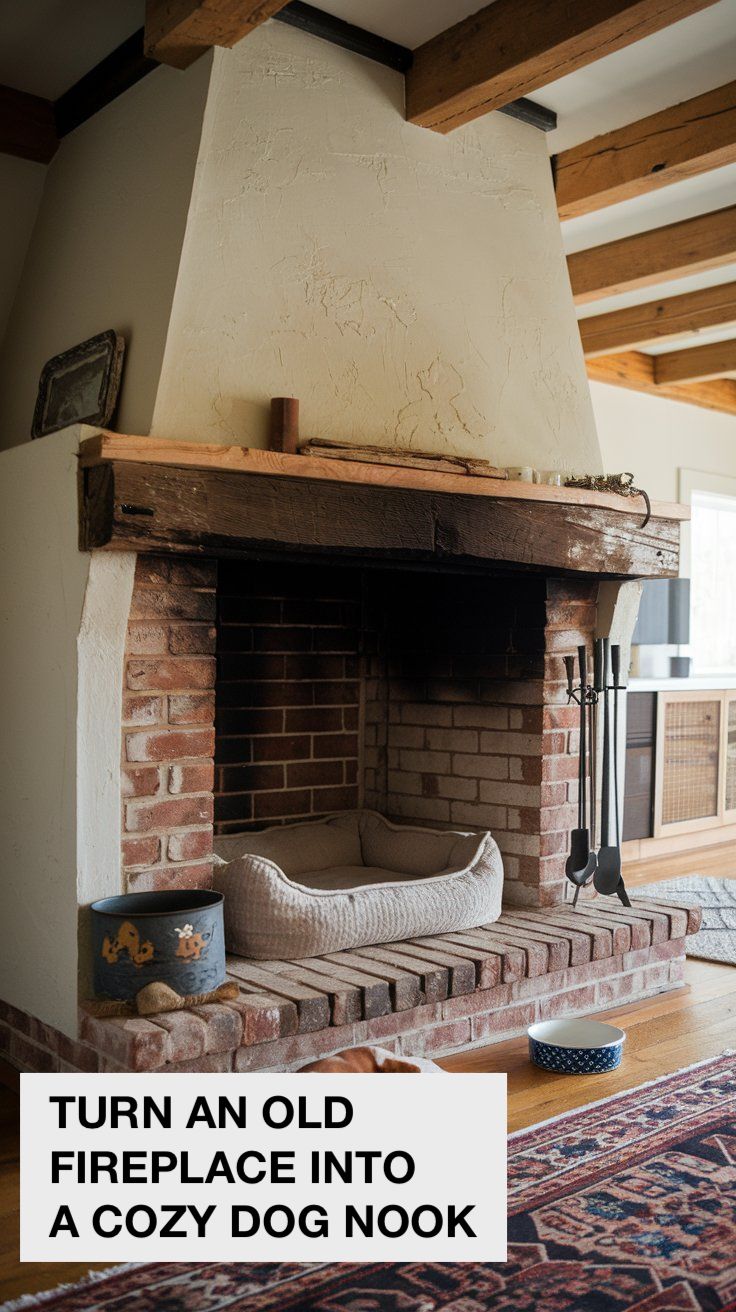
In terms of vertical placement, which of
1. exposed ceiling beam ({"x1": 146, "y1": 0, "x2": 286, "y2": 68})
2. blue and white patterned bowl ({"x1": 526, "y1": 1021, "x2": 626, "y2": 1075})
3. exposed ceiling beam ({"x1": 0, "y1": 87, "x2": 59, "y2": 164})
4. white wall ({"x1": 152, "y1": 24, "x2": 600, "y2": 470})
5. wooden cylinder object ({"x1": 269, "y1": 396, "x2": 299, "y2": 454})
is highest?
exposed ceiling beam ({"x1": 0, "y1": 87, "x2": 59, "y2": 164})

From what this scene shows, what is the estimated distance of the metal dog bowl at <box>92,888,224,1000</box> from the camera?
2.21 meters

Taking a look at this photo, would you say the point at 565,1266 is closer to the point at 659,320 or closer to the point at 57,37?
the point at 57,37

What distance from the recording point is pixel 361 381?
2.63 meters

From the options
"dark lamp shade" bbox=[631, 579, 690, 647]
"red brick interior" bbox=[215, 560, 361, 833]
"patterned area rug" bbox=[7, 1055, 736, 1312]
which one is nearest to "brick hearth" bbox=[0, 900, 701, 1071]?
"patterned area rug" bbox=[7, 1055, 736, 1312]

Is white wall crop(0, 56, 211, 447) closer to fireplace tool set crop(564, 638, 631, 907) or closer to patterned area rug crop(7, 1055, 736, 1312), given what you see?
fireplace tool set crop(564, 638, 631, 907)

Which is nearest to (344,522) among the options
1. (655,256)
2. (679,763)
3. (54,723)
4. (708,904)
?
(54,723)

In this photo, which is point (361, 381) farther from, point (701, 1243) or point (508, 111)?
point (701, 1243)

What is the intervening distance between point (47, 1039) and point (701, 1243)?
1.36 m

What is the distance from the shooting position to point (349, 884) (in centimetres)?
304

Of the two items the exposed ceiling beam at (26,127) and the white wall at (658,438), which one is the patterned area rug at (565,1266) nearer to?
the exposed ceiling beam at (26,127)

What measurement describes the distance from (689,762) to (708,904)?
106cm

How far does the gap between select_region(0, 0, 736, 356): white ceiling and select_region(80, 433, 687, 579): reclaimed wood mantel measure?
991mm

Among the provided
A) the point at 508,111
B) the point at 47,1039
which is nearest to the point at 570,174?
the point at 508,111

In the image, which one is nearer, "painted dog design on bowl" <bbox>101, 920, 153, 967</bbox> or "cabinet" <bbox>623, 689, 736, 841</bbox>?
"painted dog design on bowl" <bbox>101, 920, 153, 967</bbox>
